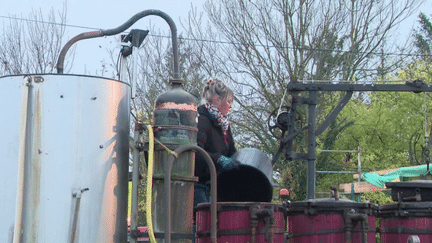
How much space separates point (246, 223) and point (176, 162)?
0.50 meters

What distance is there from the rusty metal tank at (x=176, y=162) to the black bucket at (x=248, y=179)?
1.44 feet

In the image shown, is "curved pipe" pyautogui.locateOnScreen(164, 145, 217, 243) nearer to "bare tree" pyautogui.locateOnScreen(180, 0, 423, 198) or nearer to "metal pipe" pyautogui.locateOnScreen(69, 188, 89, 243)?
"metal pipe" pyautogui.locateOnScreen(69, 188, 89, 243)

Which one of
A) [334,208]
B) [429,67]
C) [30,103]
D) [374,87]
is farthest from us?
[429,67]

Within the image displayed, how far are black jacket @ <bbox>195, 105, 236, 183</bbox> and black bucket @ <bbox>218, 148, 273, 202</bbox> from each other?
0.12 m

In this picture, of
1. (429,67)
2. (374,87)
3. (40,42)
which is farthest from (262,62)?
(374,87)

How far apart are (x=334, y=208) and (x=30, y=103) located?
1870 mm

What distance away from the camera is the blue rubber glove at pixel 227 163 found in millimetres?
4035

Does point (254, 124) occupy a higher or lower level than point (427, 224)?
higher

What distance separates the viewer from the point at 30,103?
138 inches

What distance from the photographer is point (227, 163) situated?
4.06 m

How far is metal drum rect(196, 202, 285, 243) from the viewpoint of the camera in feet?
11.7

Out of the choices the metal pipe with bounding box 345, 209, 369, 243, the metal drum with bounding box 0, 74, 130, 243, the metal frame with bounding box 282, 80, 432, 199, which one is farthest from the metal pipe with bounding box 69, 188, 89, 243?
the metal frame with bounding box 282, 80, 432, 199

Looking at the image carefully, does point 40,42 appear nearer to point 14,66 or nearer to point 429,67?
point 14,66

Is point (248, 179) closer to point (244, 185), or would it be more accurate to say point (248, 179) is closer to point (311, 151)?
point (244, 185)
